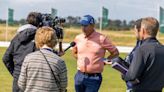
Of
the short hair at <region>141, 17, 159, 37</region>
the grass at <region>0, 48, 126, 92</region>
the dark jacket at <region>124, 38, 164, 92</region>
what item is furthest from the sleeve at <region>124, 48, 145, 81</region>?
the grass at <region>0, 48, 126, 92</region>

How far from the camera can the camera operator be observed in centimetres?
811

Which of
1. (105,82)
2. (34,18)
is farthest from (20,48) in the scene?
(105,82)

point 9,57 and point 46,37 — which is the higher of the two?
point 46,37

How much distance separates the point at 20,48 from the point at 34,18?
0.52 metres

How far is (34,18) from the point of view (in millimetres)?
8102

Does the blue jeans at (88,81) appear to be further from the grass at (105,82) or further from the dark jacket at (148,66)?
the grass at (105,82)

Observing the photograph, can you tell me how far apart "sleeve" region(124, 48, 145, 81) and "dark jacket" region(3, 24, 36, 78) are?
2.13 m

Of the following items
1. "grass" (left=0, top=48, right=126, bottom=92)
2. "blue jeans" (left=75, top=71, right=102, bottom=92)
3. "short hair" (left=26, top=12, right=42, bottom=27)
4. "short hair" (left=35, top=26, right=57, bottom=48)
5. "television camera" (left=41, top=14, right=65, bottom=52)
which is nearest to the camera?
"short hair" (left=35, top=26, right=57, bottom=48)

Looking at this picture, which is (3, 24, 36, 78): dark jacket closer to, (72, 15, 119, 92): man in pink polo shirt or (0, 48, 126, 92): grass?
(72, 15, 119, 92): man in pink polo shirt

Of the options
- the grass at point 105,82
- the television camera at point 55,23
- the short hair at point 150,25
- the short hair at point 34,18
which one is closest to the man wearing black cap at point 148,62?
the short hair at point 150,25

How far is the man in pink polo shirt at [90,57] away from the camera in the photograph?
28.9 ft

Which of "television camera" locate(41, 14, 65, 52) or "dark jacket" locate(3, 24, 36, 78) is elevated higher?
"television camera" locate(41, 14, 65, 52)

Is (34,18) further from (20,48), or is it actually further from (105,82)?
(105,82)

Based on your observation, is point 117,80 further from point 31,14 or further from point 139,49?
point 139,49
